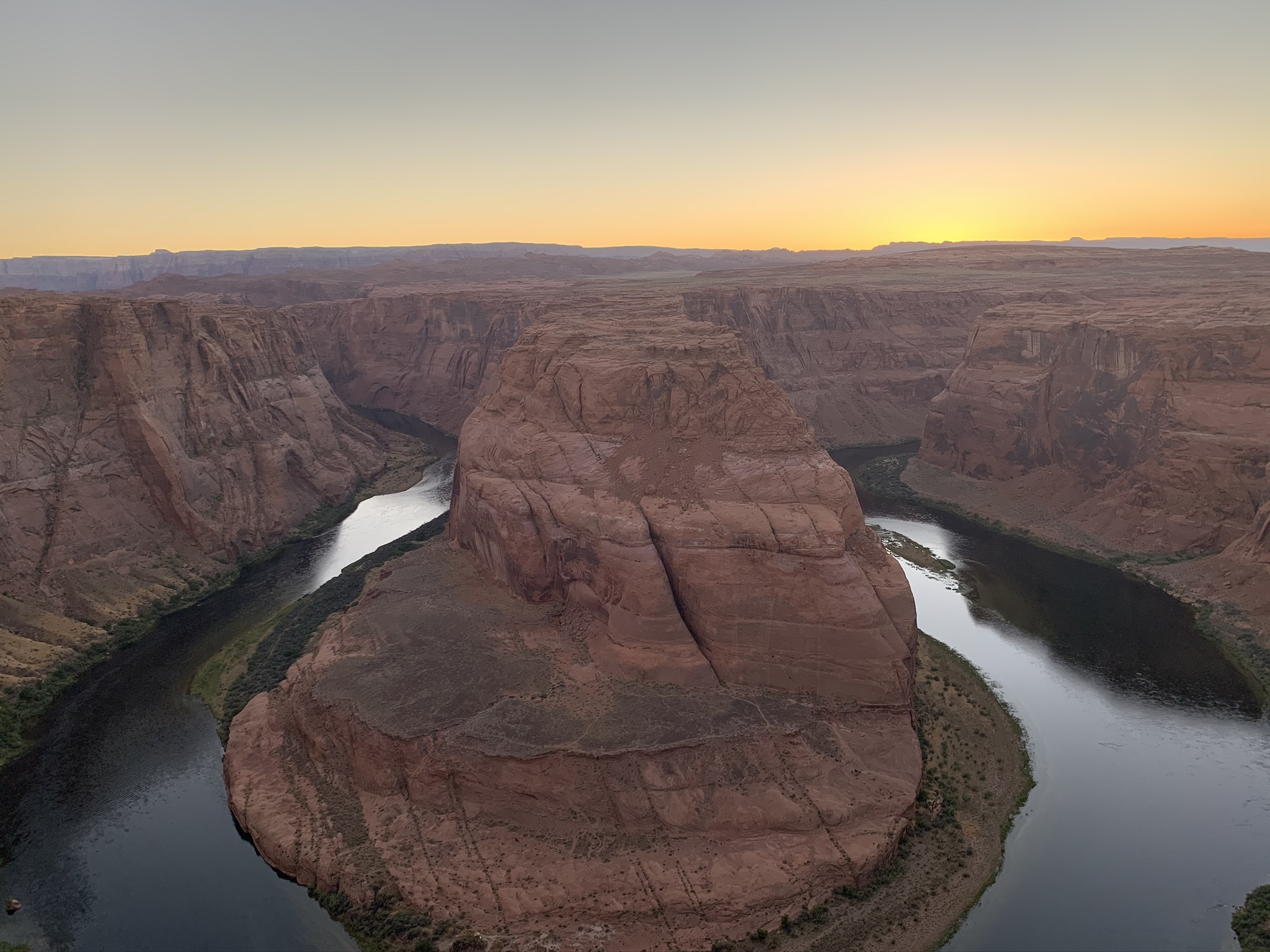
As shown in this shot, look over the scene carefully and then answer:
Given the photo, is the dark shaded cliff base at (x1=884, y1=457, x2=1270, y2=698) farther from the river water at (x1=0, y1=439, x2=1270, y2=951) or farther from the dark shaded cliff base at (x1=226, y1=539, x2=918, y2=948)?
the dark shaded cliff base at (x1=226, y1=539, x2=918, y2=948)

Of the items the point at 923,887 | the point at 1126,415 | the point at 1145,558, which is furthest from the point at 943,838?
the point at 1126,415

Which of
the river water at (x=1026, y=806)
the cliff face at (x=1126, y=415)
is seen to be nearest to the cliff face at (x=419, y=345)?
the cliff face at (x=1126, y=415)

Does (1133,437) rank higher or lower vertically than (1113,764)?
higher

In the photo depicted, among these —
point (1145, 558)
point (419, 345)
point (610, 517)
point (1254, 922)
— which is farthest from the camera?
point (419, 345)

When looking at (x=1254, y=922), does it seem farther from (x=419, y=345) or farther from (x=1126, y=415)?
(x=419, y=345)

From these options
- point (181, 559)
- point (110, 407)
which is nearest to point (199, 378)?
point (110, 407)

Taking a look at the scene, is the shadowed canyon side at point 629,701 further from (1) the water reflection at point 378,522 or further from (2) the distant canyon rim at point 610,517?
(1) the water reflection at point 378,522

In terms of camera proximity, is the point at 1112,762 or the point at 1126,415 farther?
the point at 1126,415

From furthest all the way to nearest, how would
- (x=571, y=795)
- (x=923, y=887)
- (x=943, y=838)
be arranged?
(x=943, y=838), (x=571, y=795), (x=923, y=887)
